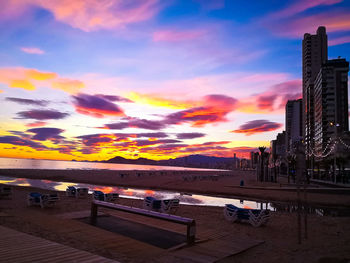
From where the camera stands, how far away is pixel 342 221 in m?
12.9

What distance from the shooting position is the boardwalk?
5.59 meters

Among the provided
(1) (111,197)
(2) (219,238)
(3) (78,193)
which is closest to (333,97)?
(3) (78,193)

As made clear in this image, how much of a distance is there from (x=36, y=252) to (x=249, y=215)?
8.30 metres

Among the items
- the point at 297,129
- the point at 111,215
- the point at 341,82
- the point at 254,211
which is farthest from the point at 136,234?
the point at 297,129

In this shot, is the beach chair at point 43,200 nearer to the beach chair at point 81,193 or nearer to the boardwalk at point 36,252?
the beach chair at point 81,193

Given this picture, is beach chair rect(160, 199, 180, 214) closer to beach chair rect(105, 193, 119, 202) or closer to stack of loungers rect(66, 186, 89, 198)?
beach chair rect(105, 193, 119, 202)

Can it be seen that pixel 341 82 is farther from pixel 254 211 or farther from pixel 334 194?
pixel 254 211

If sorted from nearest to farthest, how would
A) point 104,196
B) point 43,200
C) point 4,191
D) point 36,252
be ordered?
point 36,252 → point 43,200 → point 104,196 → point 4,191

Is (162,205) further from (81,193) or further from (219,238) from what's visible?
(81,193)

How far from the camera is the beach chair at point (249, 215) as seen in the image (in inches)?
444

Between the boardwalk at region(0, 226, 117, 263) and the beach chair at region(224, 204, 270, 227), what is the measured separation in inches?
290

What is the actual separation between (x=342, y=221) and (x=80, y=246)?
38.5 ft

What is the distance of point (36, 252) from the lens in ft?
19.6

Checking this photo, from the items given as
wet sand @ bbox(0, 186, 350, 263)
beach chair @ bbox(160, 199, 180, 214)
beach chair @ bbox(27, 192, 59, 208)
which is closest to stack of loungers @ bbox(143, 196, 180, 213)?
beach chair @ bbox(160, 199, 180, 214)
